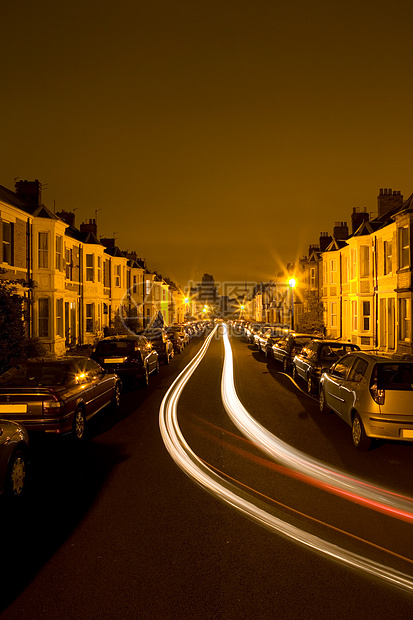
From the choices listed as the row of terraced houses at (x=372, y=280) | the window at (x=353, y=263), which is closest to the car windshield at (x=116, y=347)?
the row of terraced houses at (x=372, y=280)

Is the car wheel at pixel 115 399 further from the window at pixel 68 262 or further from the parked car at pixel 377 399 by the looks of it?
the window at pixel 68 262

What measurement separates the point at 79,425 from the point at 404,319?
1663 centimetres

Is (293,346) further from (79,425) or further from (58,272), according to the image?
(79,425)

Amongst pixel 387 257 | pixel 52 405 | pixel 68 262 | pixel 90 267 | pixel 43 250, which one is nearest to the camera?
pixel 52 405

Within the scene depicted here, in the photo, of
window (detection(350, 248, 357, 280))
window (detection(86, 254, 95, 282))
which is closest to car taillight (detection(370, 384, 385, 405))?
window (detection(350, 248, 357, 280))

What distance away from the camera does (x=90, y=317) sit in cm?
3175

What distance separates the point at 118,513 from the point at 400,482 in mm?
3803

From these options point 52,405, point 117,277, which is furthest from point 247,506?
point 117,277

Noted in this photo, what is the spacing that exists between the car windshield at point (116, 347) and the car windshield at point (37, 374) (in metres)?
5.34

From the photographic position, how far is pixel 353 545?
464cm

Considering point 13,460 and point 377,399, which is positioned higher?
point 377,399

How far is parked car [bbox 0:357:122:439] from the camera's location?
752cm

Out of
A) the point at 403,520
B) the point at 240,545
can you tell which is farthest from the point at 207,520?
the point at 403,520

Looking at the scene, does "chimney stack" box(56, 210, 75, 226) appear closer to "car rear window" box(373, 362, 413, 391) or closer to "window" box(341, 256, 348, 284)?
"window" box(341, 256, 348, 284)
